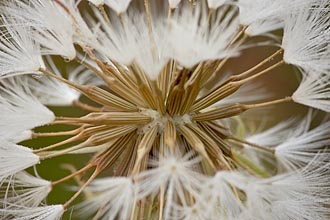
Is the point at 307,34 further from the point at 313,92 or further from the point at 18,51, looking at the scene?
the point at 18,51

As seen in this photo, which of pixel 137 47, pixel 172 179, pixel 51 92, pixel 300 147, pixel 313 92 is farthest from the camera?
pixel 51 92

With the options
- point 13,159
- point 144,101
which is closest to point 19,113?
point 13,159

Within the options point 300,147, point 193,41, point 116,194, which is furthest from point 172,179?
point 300,147

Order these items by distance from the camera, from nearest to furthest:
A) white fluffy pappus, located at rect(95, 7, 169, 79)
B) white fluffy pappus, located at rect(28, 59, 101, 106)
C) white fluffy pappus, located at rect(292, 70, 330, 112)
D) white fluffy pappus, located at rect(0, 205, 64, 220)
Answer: white fluffy pappus, located at rect(95, 7, 169, 79) → white fluffy pappus, located at rect(0, 205, 64, 220) → white fluffy pappus, located at rect(292, 70, 330, 112) → white fluffy pappus, located at rect(28, 59, 101, 106)

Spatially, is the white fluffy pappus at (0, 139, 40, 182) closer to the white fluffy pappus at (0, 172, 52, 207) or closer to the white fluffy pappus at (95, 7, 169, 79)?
the white fluffy pappus at (0, 172, 52, 207)

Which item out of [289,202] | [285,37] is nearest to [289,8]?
[285,37]

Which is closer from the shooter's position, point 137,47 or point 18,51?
point 137,47

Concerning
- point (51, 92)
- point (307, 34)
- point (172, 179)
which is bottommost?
point (172, 179)

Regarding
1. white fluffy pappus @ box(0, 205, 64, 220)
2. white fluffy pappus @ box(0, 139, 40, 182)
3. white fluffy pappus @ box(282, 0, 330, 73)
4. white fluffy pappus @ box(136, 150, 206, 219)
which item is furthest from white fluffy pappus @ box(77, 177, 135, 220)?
white fluffy pappus @ box(282, 0, 330, 73)

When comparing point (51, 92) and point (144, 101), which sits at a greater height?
point (51, 92)

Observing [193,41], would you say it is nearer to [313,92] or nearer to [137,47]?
[137,47]

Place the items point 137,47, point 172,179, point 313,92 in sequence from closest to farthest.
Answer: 1. point 172,179
2. point 137,47
3. point 313,92
